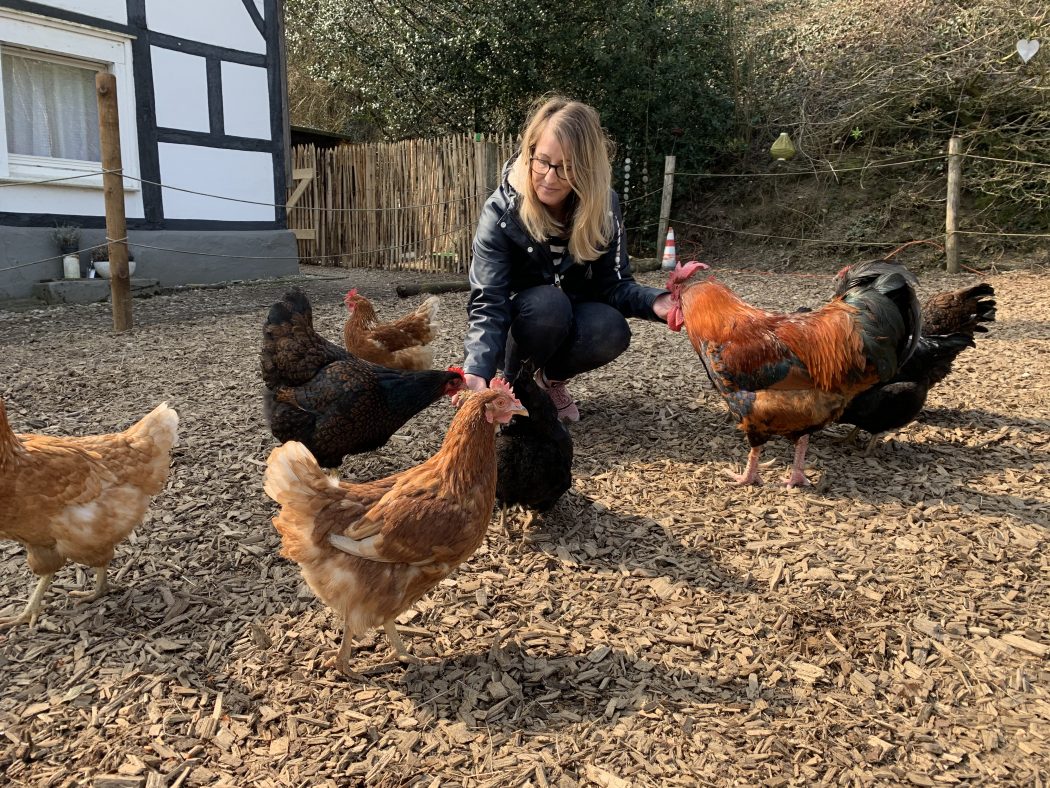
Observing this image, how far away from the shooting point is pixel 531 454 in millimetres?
3467

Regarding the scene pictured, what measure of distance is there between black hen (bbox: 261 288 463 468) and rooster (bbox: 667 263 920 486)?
1710mm

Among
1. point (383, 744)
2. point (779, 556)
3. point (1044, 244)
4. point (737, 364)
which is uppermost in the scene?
point (1044, 244)

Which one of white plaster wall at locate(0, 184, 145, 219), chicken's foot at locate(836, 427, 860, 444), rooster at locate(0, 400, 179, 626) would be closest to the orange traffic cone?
chicken's foot at locate(836, 427, 860, 444)

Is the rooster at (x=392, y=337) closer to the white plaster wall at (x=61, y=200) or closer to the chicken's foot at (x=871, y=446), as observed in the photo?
the chicken's foot at (x=871, y=446)

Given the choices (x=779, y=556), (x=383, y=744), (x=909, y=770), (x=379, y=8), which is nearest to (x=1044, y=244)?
(x=779, y=556)


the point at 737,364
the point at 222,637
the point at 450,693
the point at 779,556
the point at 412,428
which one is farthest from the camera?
the point at 412,428

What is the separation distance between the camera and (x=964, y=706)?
2436 millimetres

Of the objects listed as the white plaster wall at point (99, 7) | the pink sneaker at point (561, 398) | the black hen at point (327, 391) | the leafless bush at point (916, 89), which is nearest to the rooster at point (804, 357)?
the pink sneaker at point (561, 398)

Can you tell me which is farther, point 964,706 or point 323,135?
point 323,135

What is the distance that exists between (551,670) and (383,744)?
0.69 m

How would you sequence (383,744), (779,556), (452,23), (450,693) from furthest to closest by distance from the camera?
(452,23)
(779,556)
(450,693)
(383,744)

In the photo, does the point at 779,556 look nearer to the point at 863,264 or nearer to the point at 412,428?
the point at 863,264

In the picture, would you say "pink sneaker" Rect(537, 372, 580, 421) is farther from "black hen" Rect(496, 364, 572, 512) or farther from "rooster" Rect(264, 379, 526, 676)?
"rooster" Rect(264, 379, 526, 676)

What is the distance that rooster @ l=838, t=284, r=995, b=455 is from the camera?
4.28m
